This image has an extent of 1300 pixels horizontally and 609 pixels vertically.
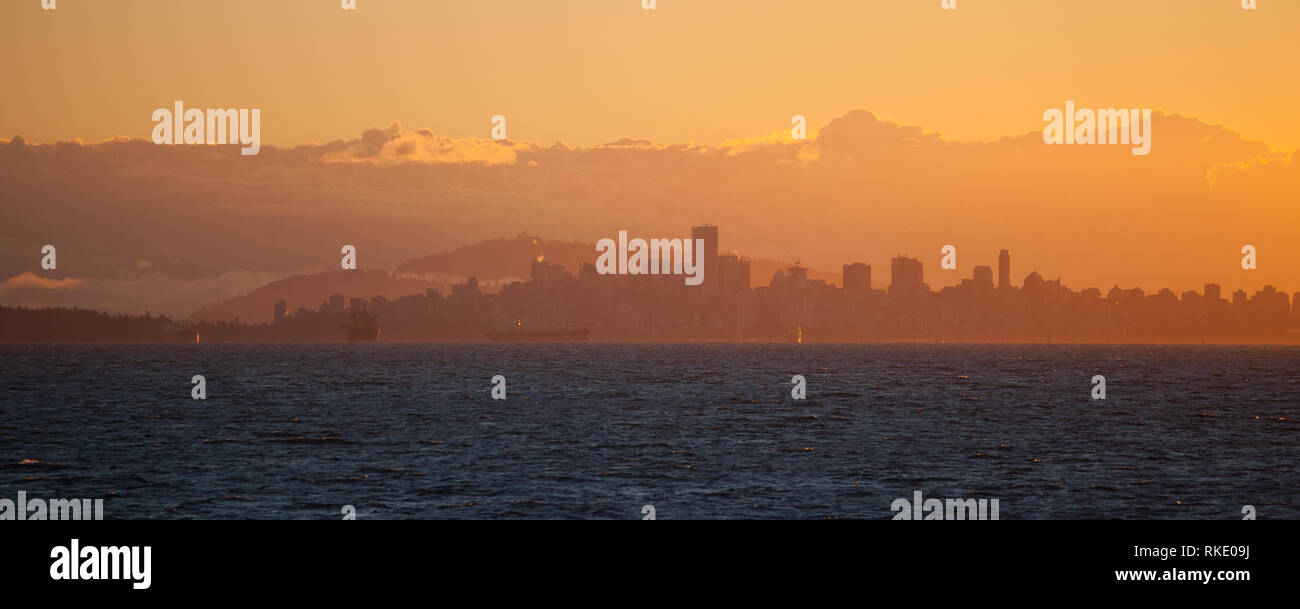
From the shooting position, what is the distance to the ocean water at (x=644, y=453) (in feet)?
153

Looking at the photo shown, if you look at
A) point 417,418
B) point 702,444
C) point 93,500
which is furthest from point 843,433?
point 93,500

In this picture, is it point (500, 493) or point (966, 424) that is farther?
point (966, 424)

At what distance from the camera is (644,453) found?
63.9 metres

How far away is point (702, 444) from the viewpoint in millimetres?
69000

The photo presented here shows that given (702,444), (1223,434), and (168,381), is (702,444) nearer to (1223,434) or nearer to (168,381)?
(1223,434)

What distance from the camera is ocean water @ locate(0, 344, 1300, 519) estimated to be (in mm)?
46531

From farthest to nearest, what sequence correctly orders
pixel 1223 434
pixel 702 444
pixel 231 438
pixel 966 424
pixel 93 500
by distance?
pixel 966 424, pixel 1223 434, pixel 231 438, pixel 702 444, pixel 93 500

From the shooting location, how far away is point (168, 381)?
525ft
